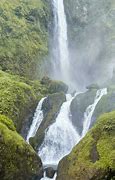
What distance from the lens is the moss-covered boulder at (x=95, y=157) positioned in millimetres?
17766

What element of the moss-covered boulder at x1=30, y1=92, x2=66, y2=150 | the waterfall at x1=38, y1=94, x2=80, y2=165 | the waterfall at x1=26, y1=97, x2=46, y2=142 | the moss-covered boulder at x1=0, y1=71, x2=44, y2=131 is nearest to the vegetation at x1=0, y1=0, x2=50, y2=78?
the moss-covered boulder at x1=0, y1=71, x2=44, y2=131

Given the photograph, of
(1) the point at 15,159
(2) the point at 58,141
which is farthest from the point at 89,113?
(1) the point at 15,159

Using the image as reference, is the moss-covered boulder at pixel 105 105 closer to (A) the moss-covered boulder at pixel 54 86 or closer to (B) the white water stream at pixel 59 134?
(B) the white water stream at pixel 59 134

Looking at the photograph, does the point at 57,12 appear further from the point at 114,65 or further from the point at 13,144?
the point at 13,144

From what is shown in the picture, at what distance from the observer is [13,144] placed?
66.0 feet

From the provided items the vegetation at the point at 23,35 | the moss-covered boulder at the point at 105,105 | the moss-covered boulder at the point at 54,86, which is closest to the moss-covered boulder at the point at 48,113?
the moss-covered boulder at the point at 54,86

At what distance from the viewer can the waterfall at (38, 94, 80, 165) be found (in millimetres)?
25516

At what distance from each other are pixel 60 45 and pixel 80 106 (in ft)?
63.7

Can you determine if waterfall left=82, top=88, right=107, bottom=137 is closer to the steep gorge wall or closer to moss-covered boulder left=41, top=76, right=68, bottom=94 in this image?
moss-covered boulder left=41, top=76, right=68, bottom=94

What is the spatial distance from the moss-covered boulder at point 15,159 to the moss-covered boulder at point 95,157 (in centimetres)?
152

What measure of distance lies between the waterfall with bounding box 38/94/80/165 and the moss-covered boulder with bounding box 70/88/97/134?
53 centimetres

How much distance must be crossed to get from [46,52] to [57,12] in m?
8.76

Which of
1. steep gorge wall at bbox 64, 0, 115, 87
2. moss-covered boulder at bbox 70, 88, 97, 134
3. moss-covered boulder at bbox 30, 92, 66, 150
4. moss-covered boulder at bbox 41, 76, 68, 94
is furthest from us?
steep gorge wall at bbox 64, 0, 115, 87

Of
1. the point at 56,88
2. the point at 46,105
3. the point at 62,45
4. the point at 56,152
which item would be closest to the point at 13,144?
the point at 56,152
